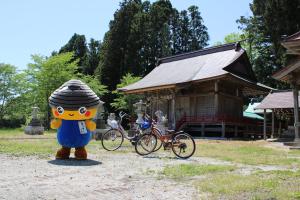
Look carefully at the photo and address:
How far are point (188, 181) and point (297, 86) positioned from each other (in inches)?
471

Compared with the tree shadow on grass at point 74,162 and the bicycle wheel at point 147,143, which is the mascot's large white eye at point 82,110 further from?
the bicycle wheel at point 147,143

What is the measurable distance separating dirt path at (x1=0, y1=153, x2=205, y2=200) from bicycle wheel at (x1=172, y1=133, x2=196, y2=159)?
123 centimetres

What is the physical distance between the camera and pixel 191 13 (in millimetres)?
56156

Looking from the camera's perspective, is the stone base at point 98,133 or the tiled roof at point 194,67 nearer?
the stone base at point 98,133

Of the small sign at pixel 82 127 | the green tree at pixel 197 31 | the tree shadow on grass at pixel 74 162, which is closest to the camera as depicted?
the tree shadow on grass at pixel 74 162

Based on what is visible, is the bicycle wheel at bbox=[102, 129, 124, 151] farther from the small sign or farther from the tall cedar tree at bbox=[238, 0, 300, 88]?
the tall cedar tree at bbox=[238, 0, 300, 88]

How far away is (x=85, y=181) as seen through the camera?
659cm

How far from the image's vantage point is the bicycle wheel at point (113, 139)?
12305mm

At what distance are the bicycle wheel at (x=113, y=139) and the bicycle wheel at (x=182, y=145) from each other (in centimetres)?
225

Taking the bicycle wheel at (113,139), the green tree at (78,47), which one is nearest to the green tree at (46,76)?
the green tree at (78,47)

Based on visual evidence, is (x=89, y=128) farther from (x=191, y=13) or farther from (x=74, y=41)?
(x=74, y=41)

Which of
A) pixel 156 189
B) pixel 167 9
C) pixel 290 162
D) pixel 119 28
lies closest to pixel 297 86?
pixel 290 162

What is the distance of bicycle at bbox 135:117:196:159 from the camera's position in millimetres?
10669

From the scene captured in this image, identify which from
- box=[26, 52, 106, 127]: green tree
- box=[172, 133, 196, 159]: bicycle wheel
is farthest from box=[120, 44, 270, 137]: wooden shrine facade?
box=[172, 133, 196, 159]: bicycle wheel
